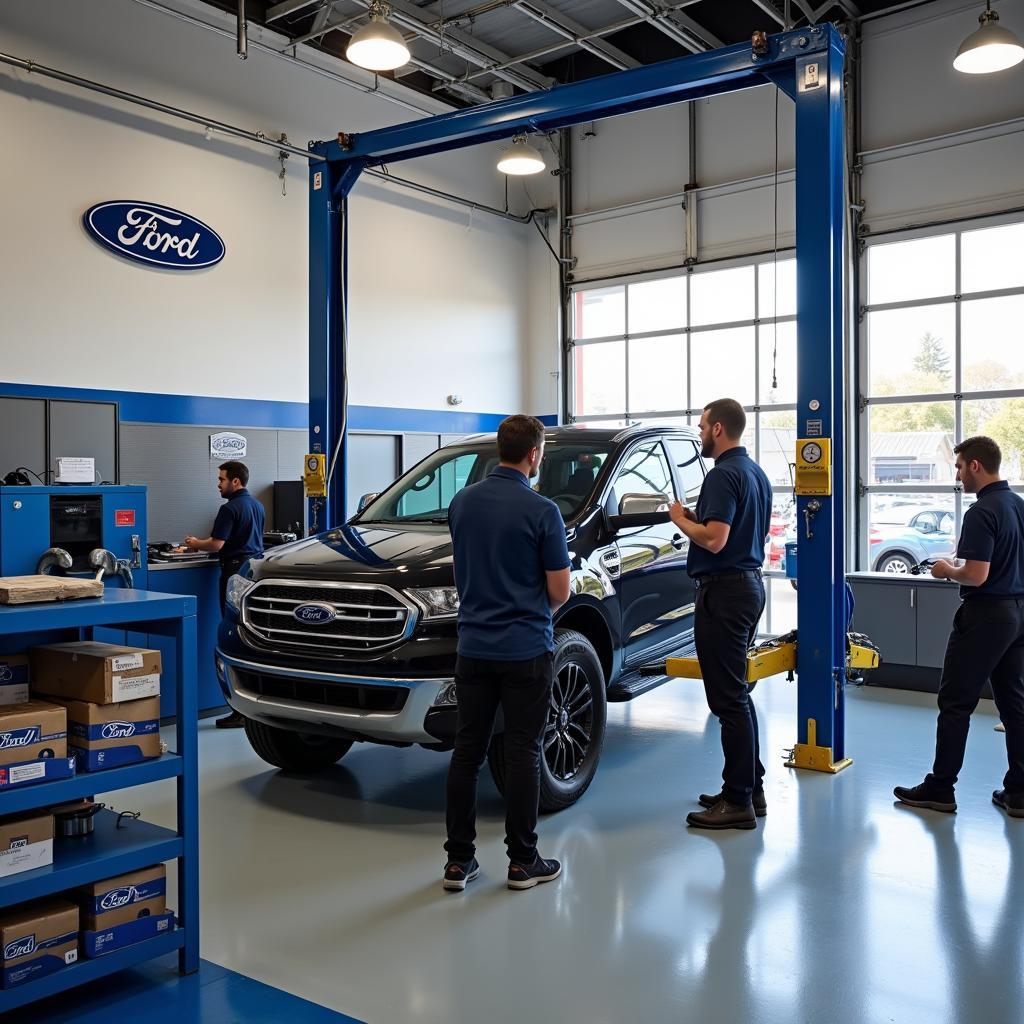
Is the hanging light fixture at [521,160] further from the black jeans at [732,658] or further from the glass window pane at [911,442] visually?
the black jeans at [732,658]

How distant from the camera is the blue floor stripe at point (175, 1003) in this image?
9.86 ft

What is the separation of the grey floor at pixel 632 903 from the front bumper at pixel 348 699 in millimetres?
500

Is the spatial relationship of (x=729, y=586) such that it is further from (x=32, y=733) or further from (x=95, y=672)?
(x=32, y=733)

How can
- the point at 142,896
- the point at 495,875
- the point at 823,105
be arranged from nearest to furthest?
the point at 142,896 → the point at 495,875 → the point at 823,105

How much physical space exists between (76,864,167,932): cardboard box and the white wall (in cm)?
548

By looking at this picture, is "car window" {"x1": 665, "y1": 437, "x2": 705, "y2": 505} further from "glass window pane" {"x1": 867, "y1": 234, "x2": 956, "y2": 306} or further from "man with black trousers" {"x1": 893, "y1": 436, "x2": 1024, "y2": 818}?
"glass window pane" {"x1": 867, "y1": 234, "x2": 956, "y2": 306}

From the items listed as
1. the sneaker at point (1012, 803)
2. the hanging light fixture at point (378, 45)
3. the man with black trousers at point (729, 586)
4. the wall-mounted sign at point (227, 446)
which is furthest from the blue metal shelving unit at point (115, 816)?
the wall-mounted sign at point (227, 446)

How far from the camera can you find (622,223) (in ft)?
39.1

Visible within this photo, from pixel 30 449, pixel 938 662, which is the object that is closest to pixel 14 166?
pixel 30 449

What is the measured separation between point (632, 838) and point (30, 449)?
554 centimetres

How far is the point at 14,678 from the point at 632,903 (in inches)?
91.2

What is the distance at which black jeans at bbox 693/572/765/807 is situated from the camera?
4582 millimetres

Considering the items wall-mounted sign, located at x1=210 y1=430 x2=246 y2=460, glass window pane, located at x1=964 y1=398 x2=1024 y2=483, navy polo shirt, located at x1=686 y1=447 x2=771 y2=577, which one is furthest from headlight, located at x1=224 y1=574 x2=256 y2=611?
glass window pane, located at x1=964 y1=398 x2=1024 y2=483

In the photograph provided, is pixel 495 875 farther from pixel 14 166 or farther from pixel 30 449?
pixel 14 166
